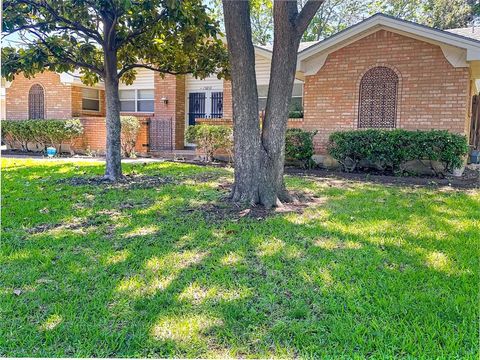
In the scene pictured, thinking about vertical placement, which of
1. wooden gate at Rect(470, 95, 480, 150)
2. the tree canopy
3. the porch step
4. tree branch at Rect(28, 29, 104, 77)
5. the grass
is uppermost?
the tree canopy

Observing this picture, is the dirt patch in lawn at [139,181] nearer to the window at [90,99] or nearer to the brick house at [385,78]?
the brick house at [385,78]

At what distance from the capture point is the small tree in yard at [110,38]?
7.88m

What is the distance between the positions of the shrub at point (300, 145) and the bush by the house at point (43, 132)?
908cm

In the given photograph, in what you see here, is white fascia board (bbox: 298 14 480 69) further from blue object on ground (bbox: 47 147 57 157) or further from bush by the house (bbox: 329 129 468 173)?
blue object on ground (bbox: 47 147 57 157)

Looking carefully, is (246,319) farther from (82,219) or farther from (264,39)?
(264,39)

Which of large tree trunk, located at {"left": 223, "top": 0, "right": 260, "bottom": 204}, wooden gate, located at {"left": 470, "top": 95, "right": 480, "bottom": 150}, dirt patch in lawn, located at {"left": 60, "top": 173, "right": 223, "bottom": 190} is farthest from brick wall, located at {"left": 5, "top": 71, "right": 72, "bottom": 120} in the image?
wooden gate, located at {"left": 470, "top": 95, "right": 480, "bottom": 150}

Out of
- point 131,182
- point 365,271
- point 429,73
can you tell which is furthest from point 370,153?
point 365,271

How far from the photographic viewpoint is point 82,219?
229 inches

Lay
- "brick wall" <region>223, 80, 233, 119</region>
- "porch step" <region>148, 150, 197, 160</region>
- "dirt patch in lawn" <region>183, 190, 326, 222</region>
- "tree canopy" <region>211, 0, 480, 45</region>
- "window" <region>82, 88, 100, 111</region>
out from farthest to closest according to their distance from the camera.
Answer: "tree canopy" <region>211, 0, 480, 45</region>
"window" <region>82, 88, 100, 111</region>
"brick wall" <region>223, 80, 233, 119</region>
"porch step" <region>148, 150, 197, 160</region>
"dirt patch in lawn" <region>183, 190, 326, 222</region>

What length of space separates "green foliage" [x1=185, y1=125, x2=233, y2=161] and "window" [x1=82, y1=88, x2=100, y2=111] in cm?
783

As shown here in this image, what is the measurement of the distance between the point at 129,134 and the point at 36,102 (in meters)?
6.95

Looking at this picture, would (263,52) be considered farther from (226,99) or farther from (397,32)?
(397,32)

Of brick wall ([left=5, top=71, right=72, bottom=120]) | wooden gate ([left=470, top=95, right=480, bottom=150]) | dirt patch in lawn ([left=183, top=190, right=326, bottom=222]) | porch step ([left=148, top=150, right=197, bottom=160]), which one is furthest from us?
brick wall ([left=5, top=71, right=72, bottom=120])

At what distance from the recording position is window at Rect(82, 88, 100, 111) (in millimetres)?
19047
